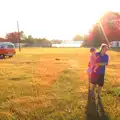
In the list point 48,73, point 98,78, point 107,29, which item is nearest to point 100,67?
point 98,78

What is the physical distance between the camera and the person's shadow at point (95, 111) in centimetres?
772

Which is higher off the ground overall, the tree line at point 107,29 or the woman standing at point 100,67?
the tree line at point 107,29

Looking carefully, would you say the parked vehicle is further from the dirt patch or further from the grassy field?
the grassy field

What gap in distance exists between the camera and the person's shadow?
304 inches

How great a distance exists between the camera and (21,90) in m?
11.3

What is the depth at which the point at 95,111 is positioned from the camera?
324 inches

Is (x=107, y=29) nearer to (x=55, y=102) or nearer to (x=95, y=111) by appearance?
(x=55, y=102)

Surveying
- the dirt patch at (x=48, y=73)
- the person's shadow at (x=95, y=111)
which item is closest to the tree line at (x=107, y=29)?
the dirt patch at (x=48, y=73)

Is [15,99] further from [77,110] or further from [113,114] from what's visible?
[113,114]

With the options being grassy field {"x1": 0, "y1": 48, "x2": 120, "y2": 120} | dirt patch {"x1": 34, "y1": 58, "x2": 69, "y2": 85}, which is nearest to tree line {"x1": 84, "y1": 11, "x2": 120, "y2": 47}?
dirt patch {"x1": 34, "y1": 58, "x2": 69, "y2": 85}

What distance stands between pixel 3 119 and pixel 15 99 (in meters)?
2.13

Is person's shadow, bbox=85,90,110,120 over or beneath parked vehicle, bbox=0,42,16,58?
beneath

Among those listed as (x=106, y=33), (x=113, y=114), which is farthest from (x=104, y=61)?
(x=106, y=33)

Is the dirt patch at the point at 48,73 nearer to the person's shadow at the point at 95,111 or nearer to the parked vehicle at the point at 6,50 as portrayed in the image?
the person's shadow at the point at 95,111
